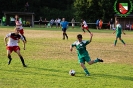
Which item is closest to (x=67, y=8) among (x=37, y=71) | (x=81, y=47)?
(x=37, y=71)

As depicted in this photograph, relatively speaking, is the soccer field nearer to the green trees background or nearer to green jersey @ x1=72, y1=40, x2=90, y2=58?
green jersey @ x1=72, y1=40, x2=90, y2=58

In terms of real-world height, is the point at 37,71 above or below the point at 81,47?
below

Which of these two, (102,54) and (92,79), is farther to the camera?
(102,54)

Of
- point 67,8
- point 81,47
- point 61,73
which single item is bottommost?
point 61,73

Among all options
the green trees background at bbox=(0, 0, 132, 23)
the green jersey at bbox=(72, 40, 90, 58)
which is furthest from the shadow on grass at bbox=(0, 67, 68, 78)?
the green trees background at bbox=(0, 0, 132, 23)

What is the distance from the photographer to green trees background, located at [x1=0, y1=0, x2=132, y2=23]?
6475cm

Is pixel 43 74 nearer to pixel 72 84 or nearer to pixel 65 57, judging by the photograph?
pixel 72 84

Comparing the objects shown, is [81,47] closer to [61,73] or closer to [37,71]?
[61,73]

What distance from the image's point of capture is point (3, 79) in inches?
492

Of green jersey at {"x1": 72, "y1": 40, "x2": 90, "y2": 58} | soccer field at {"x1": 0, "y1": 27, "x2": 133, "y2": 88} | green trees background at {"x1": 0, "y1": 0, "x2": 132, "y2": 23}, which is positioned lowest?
soccer field at {"x1": 0, "y1": 27, "x2": 133, "y2": 88}

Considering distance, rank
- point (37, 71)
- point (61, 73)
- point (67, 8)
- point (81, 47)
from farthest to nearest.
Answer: point (67, 8) → point (37, 71) → point (61, 73) → point (81, 47)

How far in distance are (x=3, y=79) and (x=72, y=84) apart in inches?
100

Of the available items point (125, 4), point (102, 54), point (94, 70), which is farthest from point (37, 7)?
point (94, 70)

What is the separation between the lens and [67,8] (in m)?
83.9
